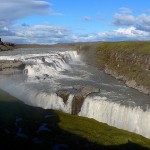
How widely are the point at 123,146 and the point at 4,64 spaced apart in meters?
48.5

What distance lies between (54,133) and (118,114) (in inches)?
784

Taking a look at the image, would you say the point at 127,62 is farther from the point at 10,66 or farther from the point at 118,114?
the point at 118,114

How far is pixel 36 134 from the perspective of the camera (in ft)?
124

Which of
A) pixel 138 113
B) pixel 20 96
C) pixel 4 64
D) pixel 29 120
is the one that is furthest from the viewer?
pixel 4 64

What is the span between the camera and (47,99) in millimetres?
63250

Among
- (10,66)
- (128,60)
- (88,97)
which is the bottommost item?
(88,97)

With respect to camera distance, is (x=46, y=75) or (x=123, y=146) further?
(x=46, y=75)

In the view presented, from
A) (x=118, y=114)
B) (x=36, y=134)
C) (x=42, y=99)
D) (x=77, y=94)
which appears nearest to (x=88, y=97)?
(x=77, y=94)

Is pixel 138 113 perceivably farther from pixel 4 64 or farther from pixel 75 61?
pixel 75 61

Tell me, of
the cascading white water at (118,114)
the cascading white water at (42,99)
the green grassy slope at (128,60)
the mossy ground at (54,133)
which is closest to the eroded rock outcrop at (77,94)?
the cascading white water at (42,99)

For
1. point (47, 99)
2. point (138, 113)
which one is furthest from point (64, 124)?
point (47, 99)

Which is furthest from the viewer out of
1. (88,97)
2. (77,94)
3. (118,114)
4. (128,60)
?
(128,60)

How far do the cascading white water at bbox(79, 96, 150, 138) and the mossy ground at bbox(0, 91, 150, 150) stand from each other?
1103 centimetres

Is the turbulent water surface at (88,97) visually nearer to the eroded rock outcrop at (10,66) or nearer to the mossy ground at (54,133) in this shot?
the eroded rock outcrop at (10,66)
